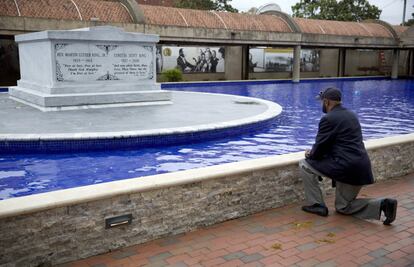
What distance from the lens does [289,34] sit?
87.1ft

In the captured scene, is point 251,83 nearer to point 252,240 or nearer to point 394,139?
point 394,139

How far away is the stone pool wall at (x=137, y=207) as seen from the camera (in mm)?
3516

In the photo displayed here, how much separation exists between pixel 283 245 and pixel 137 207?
1438 mm

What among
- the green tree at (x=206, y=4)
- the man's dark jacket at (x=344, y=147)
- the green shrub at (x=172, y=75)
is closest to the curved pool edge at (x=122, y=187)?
the man's dark jacket at (x=344, y=147)

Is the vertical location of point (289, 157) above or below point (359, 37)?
below

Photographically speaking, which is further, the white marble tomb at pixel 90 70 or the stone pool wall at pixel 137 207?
the white marble tomb at pixel 90 70

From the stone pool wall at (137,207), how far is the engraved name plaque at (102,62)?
8.26m

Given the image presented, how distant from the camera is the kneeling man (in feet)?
14.9

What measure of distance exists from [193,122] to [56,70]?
4644 millimetres

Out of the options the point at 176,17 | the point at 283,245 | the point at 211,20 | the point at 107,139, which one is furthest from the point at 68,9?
the point at 283,245

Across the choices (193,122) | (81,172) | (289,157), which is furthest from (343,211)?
(193,122)

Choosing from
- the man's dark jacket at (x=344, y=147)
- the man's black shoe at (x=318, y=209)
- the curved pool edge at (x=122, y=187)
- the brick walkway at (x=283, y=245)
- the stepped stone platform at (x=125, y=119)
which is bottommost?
the brick walkway at (x=283, y=245)

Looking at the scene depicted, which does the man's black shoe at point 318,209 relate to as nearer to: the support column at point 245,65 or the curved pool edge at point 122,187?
the curved pool edge at point 122,187

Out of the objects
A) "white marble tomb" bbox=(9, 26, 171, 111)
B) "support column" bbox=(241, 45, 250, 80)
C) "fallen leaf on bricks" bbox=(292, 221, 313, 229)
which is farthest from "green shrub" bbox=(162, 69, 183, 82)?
"fallen leaf on bricks" bbox=(292, 221, 313, 229)
